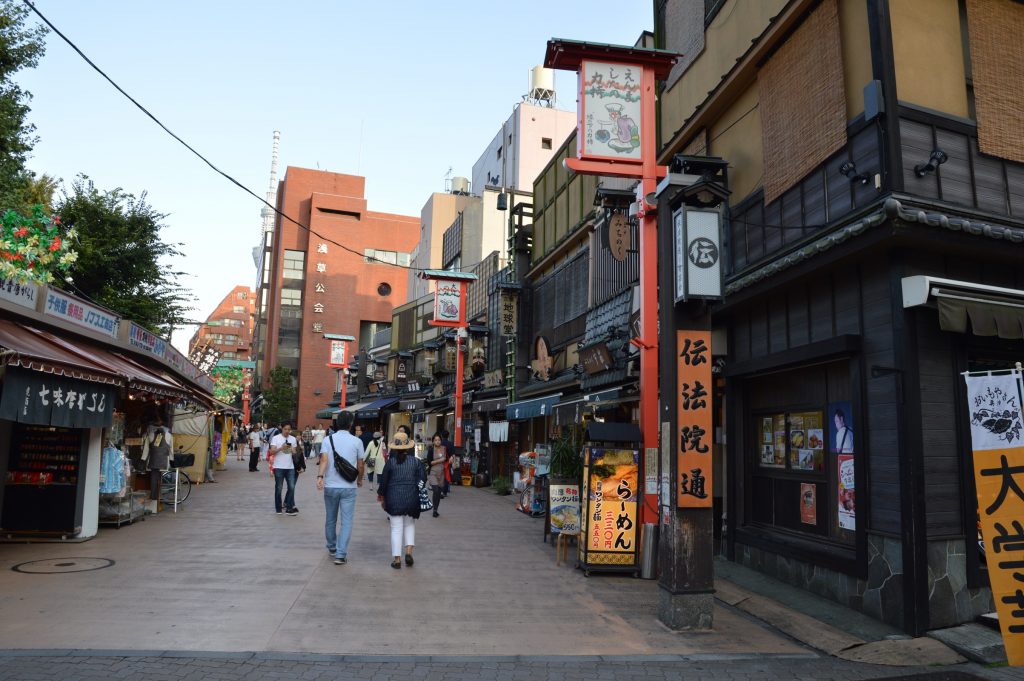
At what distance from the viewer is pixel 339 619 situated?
672 centimetres

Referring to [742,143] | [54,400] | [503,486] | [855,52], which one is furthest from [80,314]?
[503,486]

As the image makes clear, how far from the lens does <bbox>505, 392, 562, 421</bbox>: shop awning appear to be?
1739cm

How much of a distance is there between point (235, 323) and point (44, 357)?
124 metres

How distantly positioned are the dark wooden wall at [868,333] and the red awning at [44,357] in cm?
930

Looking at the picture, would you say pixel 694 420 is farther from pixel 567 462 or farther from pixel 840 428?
pixel 567 462

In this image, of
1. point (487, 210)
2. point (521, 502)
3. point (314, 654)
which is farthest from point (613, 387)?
point (487, 210)

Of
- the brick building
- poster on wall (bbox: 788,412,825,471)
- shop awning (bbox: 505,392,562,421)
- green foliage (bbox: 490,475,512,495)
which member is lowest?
green foliage (bbox: 490,475,512,495)

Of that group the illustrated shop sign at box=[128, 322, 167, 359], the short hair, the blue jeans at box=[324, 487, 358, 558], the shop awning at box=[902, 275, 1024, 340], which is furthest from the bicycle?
the shop awning at box=[902, 275, 1024, 340]

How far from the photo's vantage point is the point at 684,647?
6.29 meters

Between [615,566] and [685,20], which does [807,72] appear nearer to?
[685,20]

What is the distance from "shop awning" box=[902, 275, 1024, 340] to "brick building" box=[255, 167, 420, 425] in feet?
223

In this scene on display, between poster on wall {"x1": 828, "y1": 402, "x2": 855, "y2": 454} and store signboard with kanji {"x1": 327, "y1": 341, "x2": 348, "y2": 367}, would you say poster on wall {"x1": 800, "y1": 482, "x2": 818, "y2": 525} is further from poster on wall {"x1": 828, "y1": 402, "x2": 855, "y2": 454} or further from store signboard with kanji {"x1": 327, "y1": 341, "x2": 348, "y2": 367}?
store signboard with kanji {"x1": 327, "y1": 341, "x2": 348, "y2": 367}

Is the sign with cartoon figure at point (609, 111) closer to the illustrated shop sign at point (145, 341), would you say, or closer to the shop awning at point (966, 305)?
the shop awning at point (966, 305)

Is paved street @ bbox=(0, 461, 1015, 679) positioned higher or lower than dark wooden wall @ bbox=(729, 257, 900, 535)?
lower
